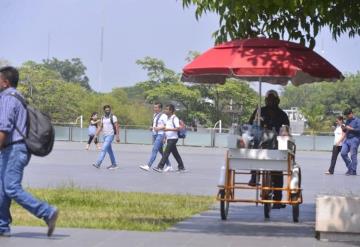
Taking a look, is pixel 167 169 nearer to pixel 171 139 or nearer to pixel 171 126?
pixel 171 139

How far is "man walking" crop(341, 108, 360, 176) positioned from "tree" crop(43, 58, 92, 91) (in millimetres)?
115817

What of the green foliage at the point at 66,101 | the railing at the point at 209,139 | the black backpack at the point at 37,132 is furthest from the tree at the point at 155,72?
the black backpack at the point at 37,132

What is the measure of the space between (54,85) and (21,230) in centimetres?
6619

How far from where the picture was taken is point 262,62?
10.1 meters

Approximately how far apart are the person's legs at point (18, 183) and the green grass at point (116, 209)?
4.98ft

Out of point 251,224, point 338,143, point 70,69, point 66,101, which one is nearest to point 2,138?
point 251,224

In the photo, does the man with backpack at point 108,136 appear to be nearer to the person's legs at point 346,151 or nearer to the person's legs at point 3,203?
the person's legs at point 346,151

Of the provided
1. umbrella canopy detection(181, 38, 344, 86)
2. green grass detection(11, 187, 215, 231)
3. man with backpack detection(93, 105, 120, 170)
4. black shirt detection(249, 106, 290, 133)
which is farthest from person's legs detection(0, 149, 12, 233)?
man with backpack detection(93, 105, 120, 170)

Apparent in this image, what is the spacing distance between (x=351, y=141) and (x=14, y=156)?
15.8m

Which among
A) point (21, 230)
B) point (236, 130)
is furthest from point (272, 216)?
point (21, 230)

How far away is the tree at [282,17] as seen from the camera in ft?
32.7

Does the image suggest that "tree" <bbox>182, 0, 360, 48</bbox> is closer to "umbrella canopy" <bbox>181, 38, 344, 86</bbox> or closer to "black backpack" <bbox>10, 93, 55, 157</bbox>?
"umbrella canopy" <bbox>181, 38, 344, 86</bbox>

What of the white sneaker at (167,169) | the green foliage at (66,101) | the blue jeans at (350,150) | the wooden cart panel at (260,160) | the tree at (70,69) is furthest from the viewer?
the tree at (70,69)

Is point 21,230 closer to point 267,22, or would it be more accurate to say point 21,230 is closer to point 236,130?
point 236,130
